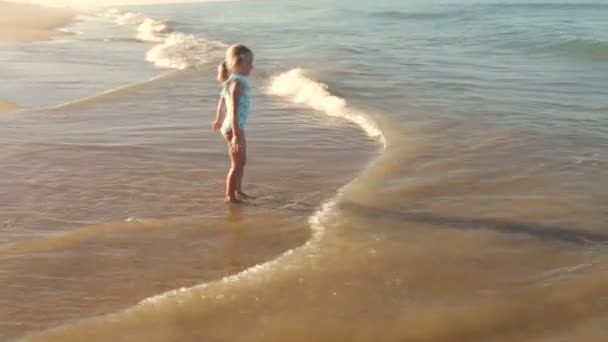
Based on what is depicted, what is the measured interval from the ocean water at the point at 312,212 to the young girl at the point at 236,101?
242 mm

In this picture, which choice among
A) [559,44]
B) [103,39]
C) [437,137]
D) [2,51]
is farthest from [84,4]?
[437,137]

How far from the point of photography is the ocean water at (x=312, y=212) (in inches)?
155

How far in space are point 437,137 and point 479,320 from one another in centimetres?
441

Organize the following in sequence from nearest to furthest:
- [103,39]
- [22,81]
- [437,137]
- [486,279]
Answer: [486,279], [437,137], [22,81], [103,39]

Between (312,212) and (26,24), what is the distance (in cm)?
2427

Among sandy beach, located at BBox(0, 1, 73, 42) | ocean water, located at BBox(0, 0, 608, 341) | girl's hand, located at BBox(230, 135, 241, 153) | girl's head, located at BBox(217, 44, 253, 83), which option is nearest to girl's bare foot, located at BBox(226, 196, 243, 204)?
ocean water, located at BBox(0, 0, 608, 341)

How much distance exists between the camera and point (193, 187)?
248 inches

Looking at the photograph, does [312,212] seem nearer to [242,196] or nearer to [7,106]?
[242,196]

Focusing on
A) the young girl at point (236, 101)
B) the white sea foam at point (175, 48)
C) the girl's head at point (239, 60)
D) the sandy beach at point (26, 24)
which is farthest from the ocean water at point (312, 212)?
the sandy beach at point (26, 24)

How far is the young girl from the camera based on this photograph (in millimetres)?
5789

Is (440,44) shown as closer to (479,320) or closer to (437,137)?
(437,137)

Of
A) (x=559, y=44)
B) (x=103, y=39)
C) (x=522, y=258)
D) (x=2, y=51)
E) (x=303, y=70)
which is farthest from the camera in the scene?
(x=103, y=39)

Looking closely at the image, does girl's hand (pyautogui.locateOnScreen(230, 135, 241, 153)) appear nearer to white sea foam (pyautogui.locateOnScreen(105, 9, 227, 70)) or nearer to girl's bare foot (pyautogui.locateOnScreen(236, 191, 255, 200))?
girl's bare foot (pyautogui.locateOnScreen(236, 191, 255, 200))

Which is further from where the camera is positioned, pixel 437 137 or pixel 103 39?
pixel 103 39
